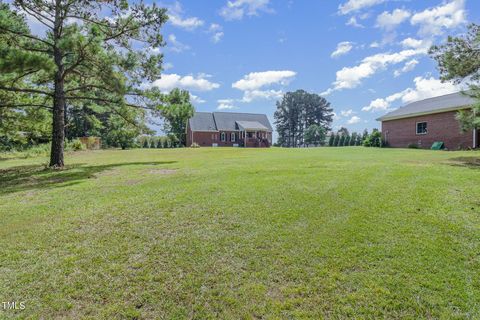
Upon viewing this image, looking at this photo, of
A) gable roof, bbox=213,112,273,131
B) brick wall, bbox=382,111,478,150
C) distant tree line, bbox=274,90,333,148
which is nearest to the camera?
brick wall, bbox=382,111,478,150

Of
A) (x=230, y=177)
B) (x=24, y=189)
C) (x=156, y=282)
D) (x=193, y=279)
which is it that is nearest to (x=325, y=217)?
(x=193, y=279)

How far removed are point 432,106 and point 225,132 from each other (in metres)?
25.2

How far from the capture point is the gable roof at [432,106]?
20.3 metres

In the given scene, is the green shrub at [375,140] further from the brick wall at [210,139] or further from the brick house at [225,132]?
the brick wall at [210,139]

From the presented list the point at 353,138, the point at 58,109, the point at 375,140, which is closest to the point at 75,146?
the point at 58,109

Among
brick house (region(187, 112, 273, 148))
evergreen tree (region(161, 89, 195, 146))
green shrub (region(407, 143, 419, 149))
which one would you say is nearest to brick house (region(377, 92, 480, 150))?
green shrub (region(407, 143, 419, 149))

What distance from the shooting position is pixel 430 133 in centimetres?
2223

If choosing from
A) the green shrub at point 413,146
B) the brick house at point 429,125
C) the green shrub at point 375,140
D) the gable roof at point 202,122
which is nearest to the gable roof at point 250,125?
the gable roof at point 202,122

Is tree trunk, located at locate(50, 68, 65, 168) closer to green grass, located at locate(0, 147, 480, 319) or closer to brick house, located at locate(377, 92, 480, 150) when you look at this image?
green grass, located at locate(0, 147, 480, 319)

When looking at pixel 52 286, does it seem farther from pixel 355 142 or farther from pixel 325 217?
pixel 355 142

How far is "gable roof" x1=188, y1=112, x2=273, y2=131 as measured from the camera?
134 ft

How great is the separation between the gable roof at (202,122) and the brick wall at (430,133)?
73.8ft

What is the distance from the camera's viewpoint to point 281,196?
641 cm

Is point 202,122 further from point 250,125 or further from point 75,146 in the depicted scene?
point 75,146
